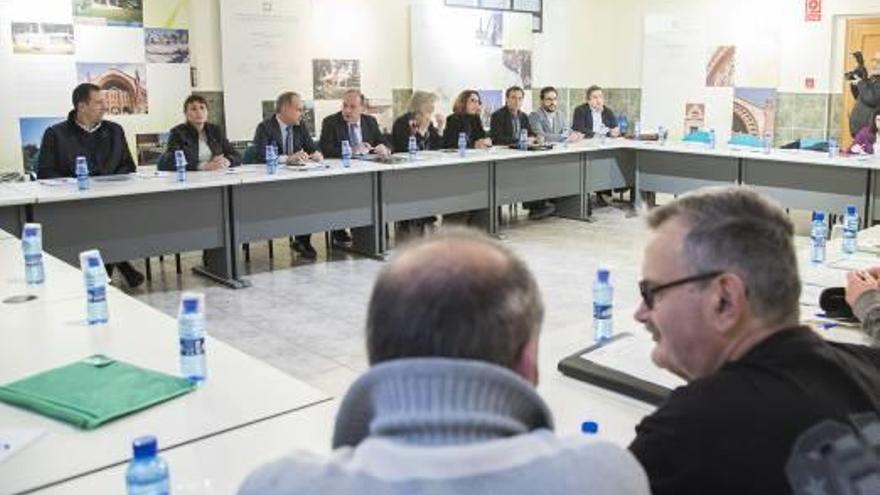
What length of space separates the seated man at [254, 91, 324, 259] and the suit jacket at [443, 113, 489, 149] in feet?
4.92

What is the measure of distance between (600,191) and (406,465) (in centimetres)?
813

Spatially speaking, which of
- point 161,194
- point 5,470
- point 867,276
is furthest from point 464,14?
point 5,470

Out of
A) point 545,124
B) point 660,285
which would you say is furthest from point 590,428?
point 545,124

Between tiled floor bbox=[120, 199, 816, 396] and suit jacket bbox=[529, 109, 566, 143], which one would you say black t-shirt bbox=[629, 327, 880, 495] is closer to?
tiled floor bbox=[120, 199, 816, 396]

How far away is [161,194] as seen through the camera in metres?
5.59

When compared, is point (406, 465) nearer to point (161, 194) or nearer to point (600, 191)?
point (161, 194)

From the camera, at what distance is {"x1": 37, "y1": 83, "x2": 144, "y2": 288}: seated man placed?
591 centimetres

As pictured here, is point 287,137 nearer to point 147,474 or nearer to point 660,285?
point 147,474

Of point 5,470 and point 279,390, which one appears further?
point 279,390

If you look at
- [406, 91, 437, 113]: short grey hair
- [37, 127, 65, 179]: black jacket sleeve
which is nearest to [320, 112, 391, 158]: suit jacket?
[406, 91, 437, 113]: short grey hair

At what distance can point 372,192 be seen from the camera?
663cm

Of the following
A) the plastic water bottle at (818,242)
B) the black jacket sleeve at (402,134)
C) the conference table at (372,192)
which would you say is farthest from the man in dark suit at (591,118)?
the plastic water bottle at (818,242)

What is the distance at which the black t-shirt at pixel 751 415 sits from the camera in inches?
49.4

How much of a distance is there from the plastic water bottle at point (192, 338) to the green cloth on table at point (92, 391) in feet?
0.18
